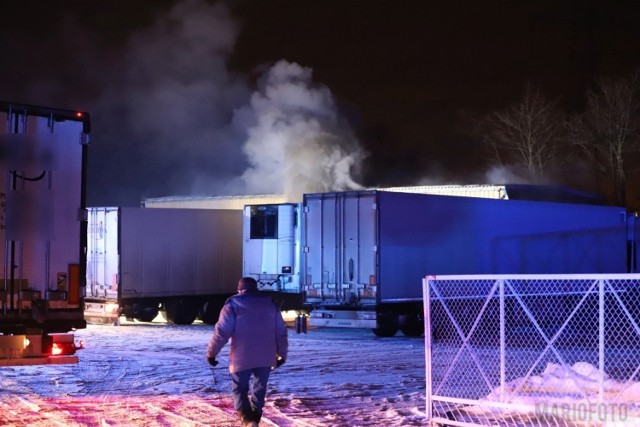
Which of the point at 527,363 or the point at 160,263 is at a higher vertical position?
the point at 160,263

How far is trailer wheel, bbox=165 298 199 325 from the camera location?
25.8m

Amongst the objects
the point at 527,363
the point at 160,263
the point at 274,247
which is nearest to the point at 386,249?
the point at 274,247

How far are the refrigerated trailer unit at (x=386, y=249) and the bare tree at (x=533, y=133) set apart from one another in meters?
22.9

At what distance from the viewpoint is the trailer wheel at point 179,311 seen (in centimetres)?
2583

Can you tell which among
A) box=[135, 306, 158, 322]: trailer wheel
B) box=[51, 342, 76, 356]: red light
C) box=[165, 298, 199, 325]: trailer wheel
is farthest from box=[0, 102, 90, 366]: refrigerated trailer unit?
box=[165, 298, 199, 325]: trailer wheel

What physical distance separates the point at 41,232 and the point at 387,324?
11135 mm

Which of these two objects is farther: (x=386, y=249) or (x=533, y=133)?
(x=533, y=133)

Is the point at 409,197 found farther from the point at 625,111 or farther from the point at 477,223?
the point at 625,111

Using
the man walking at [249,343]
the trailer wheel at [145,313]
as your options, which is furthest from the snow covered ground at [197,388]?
the trailer wheel at [145,313]

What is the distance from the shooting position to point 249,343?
Answer: 30.2 feet

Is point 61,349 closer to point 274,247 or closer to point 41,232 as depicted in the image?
point 41,232

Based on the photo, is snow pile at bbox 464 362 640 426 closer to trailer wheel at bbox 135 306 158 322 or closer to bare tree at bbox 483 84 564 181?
trailer wheel at bbox 135 306 158 322

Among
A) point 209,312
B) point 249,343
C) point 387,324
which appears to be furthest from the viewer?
point 209,312

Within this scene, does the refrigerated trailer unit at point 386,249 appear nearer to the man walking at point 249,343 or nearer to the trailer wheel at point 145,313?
the trailer wheel at point 145,313
